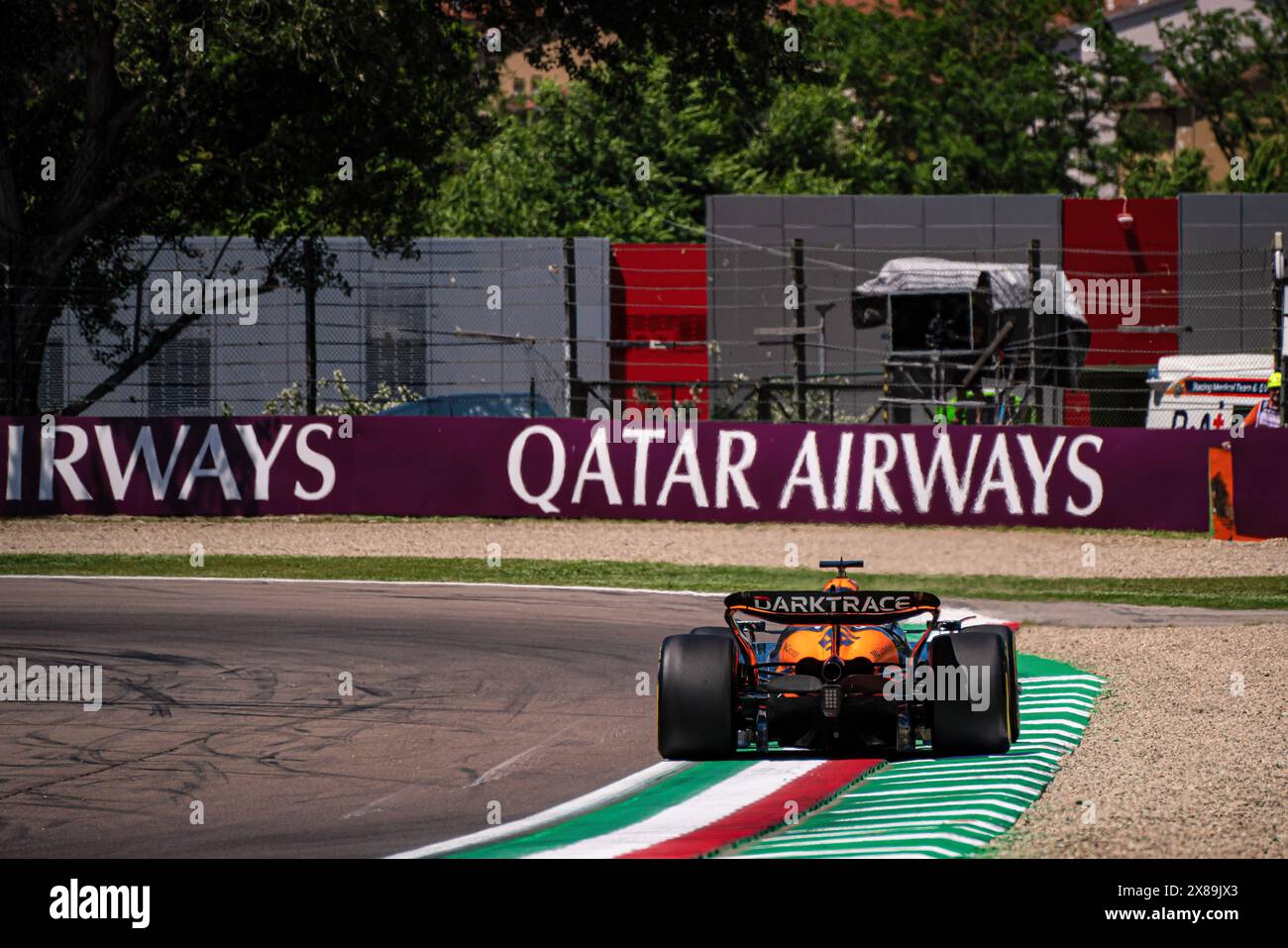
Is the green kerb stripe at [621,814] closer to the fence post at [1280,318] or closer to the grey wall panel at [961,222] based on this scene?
the fence post at [1280,318]

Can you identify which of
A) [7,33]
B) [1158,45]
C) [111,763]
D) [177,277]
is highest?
[1158,45]

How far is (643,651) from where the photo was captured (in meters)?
13.1

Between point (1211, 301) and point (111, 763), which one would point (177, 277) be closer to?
point (111, 763)

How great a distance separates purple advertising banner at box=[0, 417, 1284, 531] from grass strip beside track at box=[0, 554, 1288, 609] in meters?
2.41

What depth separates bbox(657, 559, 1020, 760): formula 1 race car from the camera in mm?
8344

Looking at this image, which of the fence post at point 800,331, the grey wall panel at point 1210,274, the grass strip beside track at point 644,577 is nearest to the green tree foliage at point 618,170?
the grey wall panel at point 1210,274

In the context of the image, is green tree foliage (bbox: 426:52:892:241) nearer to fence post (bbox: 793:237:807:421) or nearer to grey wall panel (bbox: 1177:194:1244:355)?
grey wall panel (bbox: 1177:194:1244:355)

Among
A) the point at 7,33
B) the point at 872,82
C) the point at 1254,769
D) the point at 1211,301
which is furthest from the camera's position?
the point at 872,82

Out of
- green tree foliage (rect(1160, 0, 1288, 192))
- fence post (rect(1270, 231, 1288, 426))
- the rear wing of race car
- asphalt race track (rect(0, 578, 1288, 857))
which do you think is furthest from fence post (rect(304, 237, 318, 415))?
green tree foliage (rect(1160, 0, 1288, 192))

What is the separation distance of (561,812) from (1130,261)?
29.8m

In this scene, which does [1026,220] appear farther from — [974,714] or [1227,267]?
[974,714]

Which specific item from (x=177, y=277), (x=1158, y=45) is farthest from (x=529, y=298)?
(x=1158, y=45)

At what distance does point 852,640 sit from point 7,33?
1968cm

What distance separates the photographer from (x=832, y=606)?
8711mm
